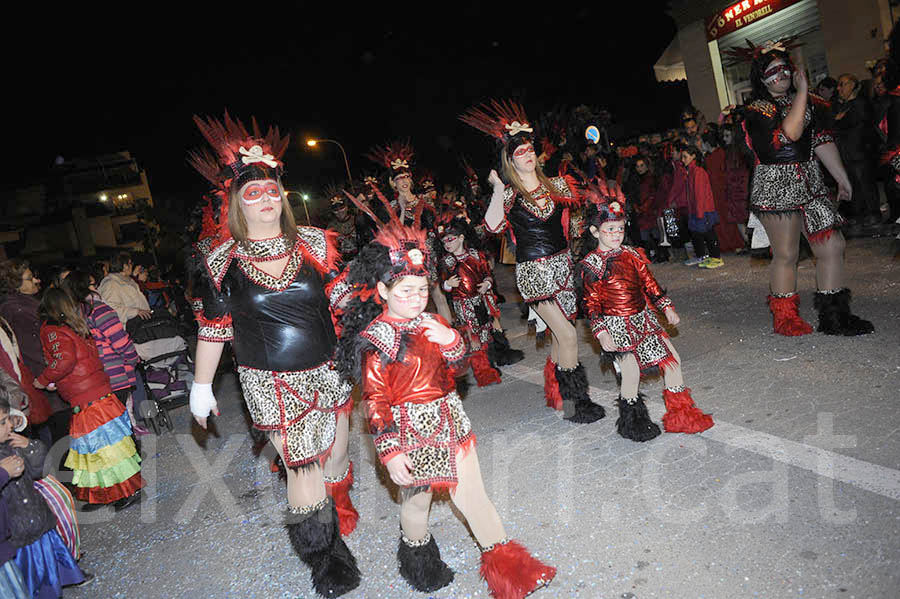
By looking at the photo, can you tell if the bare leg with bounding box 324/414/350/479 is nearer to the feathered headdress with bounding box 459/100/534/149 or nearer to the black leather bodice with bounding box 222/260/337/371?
the black leather bodice with bounding box 222/260/337/371

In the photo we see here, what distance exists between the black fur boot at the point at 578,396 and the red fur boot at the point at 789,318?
1974 mm

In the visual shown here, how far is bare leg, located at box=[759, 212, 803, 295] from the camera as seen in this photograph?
5191 mm

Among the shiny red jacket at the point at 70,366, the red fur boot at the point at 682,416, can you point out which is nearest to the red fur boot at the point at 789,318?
the red fur boot at the point at 682,416

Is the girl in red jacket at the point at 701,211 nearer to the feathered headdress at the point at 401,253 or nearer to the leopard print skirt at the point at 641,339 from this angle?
the leopard print skirt at the point at 641,339

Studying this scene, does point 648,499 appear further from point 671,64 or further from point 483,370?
point 671,64

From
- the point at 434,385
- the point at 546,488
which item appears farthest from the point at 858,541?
the point at 434,385

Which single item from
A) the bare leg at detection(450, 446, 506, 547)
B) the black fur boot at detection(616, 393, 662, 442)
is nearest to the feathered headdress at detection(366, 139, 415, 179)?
the black fur boot at detection(616, 393, 662, 442)

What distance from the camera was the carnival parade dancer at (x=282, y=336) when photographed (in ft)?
10.1

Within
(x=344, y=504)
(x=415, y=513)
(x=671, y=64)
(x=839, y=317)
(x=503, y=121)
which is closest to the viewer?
(x=415, y=513)

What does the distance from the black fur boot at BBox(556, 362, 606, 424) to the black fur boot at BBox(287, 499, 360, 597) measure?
207 cm

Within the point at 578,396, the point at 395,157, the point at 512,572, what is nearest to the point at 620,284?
the point at 578,396

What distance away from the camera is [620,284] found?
159 inches

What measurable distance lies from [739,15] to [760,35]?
2.38ft

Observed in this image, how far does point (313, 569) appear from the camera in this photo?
10.3 ft
